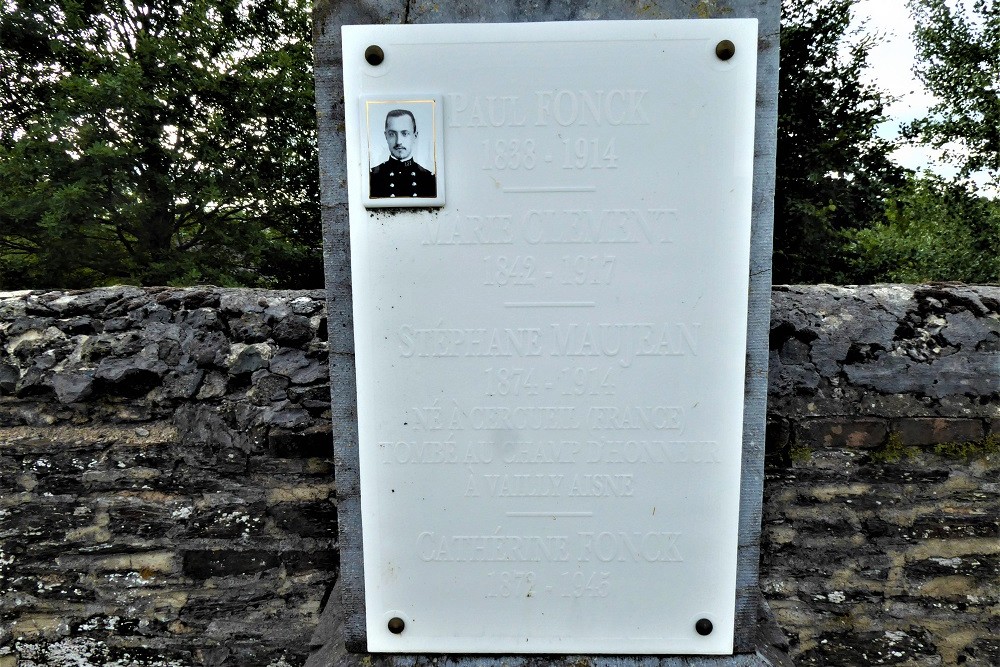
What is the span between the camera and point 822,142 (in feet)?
26.7

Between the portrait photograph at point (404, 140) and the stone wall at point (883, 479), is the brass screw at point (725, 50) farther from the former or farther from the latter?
the stone wall at point (883, 479)

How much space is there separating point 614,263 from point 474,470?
0.71m

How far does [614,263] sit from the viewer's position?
1530 millimetres

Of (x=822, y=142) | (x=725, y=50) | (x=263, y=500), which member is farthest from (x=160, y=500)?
(x=822, y=142)

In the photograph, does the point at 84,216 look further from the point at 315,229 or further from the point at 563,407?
the point at 563,407

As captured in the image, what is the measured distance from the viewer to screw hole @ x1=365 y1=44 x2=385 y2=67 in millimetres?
1479

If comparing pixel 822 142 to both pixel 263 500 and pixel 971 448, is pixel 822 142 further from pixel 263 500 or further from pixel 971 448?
pixel 263 500

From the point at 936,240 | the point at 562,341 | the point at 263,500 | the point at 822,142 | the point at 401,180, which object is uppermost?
the point at 822,142

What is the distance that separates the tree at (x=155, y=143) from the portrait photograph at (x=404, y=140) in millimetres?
7232

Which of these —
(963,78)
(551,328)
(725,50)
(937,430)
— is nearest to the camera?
(725,50)

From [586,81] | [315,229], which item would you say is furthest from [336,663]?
[315,229]

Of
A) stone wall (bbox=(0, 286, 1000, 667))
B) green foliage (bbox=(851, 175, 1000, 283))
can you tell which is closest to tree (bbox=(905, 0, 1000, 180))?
green foliage (bbox=(851, 175, 1000, 283))

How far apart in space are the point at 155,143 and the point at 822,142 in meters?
9.44

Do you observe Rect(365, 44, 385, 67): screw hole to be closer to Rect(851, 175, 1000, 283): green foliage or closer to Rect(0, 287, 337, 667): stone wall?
Rect(0, 287, 337, 667): stone wall
